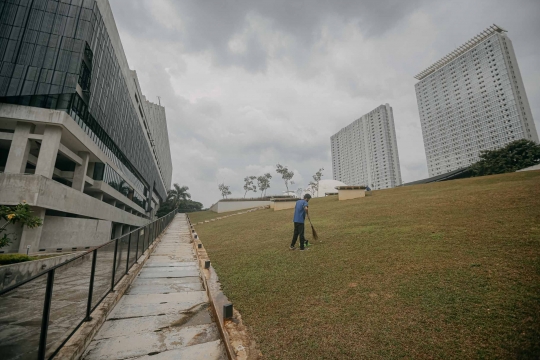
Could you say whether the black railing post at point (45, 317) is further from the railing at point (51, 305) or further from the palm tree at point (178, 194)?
the palm tree at point (178, 194)

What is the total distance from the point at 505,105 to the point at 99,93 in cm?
12200

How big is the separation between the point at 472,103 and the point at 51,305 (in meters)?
132

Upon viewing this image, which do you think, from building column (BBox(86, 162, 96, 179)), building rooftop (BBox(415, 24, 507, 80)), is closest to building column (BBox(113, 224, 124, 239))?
building column (BBox(86, 162, 96, 179))

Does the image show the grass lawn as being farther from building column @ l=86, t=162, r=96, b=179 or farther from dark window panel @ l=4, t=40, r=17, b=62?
building column @ l=86, t=162, r=96, b=179

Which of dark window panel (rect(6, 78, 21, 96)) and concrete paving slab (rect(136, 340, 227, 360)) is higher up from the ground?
dark window panel (rect(6, 78, 21, 96))

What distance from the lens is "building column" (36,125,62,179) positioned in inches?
725

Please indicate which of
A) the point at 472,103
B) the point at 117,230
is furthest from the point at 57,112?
the point at 472,103

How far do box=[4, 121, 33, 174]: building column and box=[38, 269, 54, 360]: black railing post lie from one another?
899 inches

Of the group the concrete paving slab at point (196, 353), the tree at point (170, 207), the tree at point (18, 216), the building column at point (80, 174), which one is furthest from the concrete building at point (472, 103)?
the tree at point (18, 216)

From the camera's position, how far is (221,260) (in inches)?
300

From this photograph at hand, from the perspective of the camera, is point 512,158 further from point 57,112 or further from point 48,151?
point 48,151

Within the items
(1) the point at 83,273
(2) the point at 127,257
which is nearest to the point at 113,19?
(2) the point at 127,257

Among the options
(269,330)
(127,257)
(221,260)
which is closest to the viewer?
(269,330)

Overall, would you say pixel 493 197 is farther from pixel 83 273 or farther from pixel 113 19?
pixel 113 19
